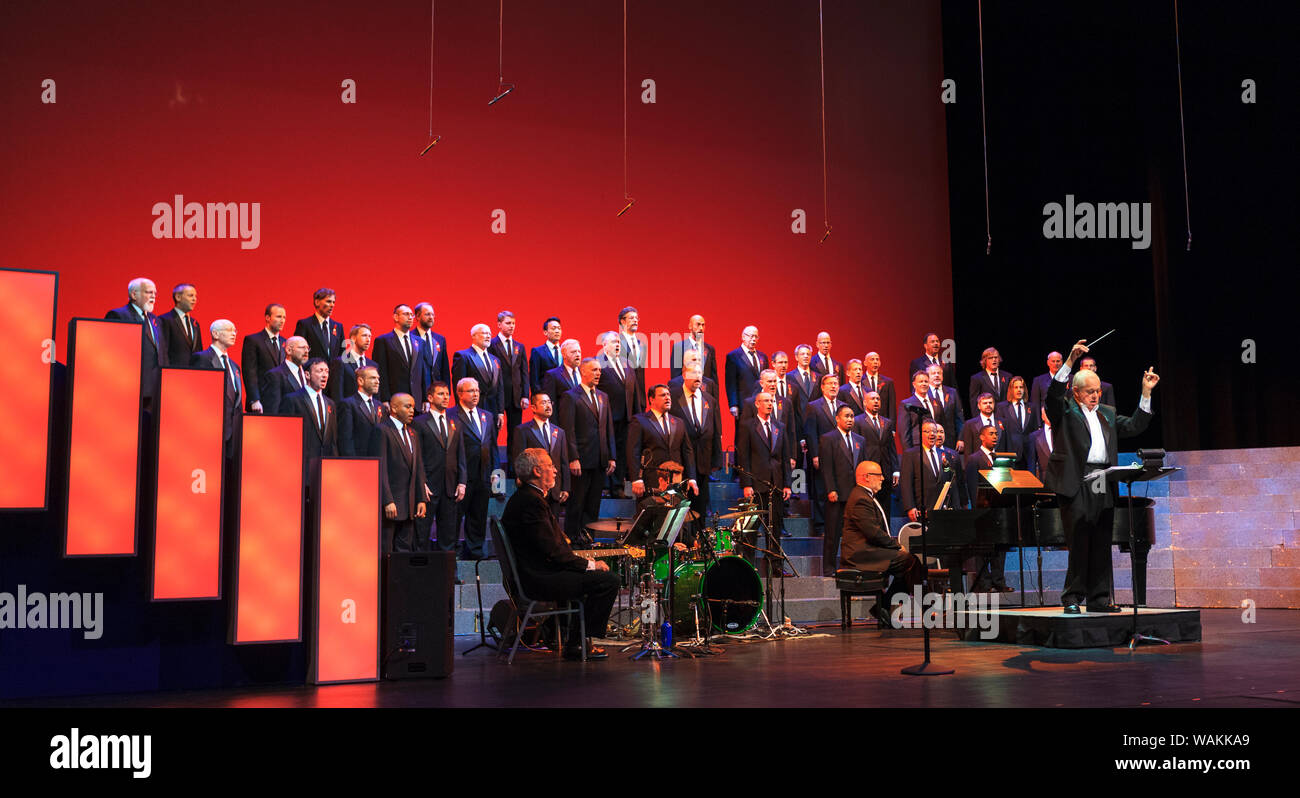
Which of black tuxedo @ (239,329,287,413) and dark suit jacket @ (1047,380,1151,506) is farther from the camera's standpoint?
black tuxedo @ (239,329,287,413)

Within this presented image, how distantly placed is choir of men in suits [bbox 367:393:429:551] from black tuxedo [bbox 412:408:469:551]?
16cm

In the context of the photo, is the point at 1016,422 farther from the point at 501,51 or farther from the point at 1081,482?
the point at 501,51

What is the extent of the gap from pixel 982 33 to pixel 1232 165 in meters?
3.46

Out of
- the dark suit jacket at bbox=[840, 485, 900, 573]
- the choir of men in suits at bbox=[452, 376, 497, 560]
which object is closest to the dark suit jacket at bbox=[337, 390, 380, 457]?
the choir of men in suits at bbox=[452, 376, 497, 560]

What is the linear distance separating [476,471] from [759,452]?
2.41m

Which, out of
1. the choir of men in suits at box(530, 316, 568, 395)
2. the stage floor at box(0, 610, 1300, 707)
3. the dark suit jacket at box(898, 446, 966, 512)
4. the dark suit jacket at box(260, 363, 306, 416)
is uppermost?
the choir of men in suits at box(530, 316, 568, 395)

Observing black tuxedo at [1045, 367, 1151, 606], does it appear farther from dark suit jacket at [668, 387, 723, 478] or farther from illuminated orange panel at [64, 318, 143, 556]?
illuminated orange panel at [64, 318, 143, 556]

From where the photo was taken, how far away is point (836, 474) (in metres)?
9.91

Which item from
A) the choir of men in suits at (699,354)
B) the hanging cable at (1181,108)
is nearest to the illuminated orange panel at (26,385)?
the choir of men in suits at (699,354)

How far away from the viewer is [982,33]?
1375 centimetres

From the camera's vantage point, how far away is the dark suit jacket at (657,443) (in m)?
9.41

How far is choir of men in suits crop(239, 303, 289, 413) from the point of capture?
866 centimetres
